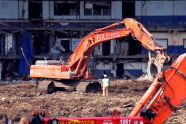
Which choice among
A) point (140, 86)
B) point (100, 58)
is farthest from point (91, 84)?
point (100, 58)

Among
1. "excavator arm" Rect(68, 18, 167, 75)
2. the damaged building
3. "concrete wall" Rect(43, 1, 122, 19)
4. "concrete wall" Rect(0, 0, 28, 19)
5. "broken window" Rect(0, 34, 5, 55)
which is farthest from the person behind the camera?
"concrete wall" Rect(43, 1, 122, 19)

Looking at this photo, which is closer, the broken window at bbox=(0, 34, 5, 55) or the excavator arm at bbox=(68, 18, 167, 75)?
the excavator arm at bbox=(68, 18, 167, 75)

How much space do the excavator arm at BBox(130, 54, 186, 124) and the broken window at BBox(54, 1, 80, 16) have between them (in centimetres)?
3774

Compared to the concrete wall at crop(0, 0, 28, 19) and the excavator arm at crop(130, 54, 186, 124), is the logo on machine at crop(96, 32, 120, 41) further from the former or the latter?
the concrete wall at crop(0, 0, 28, 19)

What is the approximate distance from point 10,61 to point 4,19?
4.37 metres

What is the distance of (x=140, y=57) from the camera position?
44500mm

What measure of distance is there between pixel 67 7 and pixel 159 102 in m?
38.3

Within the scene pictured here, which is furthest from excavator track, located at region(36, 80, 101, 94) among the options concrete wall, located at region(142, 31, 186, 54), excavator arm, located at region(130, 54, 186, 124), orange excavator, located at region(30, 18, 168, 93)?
concrete wall, located at region(142, 31, 186, 54)

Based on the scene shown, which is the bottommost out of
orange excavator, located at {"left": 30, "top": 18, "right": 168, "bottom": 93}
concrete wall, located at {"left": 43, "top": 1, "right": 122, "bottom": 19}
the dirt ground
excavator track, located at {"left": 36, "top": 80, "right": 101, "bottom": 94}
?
the dirt ground

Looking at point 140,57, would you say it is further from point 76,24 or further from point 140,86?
point 140,86

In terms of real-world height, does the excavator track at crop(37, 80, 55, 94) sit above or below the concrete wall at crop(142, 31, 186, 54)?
below

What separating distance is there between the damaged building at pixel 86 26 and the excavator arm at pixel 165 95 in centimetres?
3523

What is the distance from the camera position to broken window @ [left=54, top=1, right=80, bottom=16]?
46.4 meters

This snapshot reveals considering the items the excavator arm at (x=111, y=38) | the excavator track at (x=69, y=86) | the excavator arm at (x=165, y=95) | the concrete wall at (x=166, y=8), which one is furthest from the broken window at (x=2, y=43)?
the excavator arm at (x=165, y=95)
